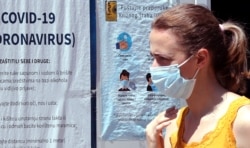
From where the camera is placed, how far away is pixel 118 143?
14.3 feet

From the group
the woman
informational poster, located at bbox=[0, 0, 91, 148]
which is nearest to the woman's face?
the woman

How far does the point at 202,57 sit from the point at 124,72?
6.32ft

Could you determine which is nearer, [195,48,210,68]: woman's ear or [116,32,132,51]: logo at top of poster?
[195,48,210,68]: woman's ear

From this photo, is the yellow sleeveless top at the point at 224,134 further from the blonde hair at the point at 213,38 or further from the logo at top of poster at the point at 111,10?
the logo at top of poster at the point at 111,10

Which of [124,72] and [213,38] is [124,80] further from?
[213,38]

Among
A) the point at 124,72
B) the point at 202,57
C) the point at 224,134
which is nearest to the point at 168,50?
the point at 202,57

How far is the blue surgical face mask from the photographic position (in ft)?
8.12

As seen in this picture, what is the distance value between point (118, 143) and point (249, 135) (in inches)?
85.6

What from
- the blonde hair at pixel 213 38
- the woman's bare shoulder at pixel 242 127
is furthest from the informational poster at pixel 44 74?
the woman's bare shoulder at pixel 242 127

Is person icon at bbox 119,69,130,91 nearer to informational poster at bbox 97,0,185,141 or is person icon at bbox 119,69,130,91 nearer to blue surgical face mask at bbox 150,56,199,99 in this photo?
informational poster at bbox 97,0,185,141

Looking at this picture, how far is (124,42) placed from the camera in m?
4.38

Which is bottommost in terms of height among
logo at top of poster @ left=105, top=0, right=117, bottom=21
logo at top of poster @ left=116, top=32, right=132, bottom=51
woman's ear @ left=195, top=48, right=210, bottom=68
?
woman's ear @ left=195, top=48, right=210, bottom=68

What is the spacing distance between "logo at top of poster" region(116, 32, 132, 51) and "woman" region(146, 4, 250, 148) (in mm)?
1803

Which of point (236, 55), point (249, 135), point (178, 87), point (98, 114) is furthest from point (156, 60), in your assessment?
point (98, 114)
